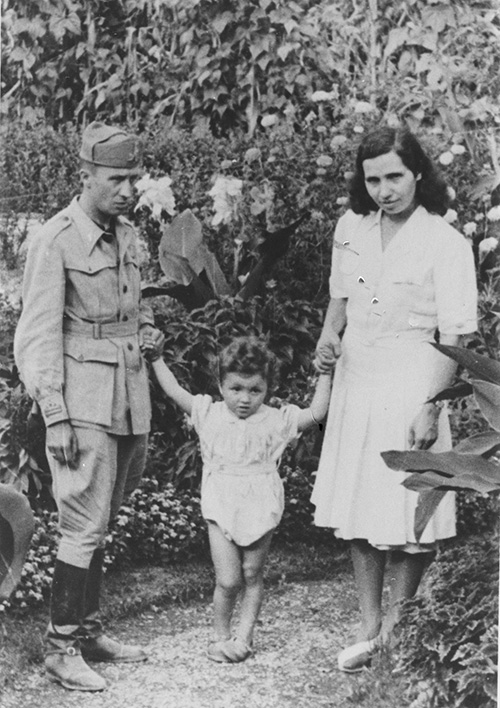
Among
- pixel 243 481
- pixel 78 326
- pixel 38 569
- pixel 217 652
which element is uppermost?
pixel 78 326

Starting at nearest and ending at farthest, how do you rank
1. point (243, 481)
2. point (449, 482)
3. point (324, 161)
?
point (449, 482) < point (243, 481) < point (324, 161)

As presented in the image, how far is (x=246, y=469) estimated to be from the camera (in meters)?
4.18

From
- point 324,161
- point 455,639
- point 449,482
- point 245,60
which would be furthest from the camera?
point 245,60

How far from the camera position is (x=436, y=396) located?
13.1 ft

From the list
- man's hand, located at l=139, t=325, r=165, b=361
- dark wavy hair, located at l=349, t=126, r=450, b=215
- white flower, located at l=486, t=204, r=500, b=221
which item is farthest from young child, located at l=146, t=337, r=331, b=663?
white flower, located at l=486, t=204, r=500, b=221

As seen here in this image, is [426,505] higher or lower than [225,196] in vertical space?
lower

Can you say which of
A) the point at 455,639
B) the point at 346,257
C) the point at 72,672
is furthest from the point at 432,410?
the point at 72,672

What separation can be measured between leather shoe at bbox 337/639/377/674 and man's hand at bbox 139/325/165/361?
1.32 m

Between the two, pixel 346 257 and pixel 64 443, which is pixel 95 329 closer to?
pixel 64 443

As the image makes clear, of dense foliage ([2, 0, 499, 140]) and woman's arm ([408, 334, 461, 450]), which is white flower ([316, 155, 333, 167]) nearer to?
dense foliage ([2, 0, 499, 140])

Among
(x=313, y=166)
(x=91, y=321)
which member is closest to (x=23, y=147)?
(x=91, y=321)

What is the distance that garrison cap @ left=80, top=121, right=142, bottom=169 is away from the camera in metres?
4.06

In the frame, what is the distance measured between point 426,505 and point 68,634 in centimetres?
140

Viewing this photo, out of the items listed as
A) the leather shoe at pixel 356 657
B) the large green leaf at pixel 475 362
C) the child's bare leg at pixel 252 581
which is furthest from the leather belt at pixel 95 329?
the leather shoe at pixel 356 657
